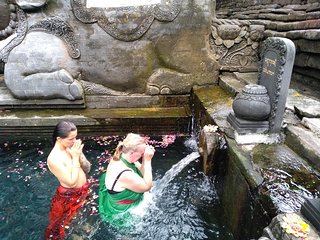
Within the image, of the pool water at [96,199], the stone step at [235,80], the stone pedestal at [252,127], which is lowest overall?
the pool water at [96,199]

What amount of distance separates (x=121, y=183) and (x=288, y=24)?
4582 mm

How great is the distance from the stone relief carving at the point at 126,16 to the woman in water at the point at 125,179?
3.32 meters

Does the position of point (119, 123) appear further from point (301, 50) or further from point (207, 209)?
point (301, 50)

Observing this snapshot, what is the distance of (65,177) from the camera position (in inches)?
105

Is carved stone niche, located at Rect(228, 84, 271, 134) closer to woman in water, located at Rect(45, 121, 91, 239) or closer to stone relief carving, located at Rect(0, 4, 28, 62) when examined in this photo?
woman in water, located at Rect(45, 121, 91, 239)

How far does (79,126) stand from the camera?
526 cm

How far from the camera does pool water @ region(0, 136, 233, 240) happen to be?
9.84ft

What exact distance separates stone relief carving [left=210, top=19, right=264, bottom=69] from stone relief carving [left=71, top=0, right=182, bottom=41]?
3.47ft

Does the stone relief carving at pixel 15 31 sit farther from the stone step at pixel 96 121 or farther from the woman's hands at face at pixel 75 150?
the woman's hands at face at pixel 75 150

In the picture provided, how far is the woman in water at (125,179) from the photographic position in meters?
2.53

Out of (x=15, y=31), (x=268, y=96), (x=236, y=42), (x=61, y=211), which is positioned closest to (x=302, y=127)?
(x=268, y=96)

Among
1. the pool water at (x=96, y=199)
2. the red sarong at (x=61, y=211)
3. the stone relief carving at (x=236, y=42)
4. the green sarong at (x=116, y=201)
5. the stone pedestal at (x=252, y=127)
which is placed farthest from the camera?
the stone relief carving at (x=236, y=42)

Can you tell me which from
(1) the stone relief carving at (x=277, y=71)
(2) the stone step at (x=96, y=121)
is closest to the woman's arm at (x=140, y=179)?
(1) the stone relief carving at (x=277, y=71)

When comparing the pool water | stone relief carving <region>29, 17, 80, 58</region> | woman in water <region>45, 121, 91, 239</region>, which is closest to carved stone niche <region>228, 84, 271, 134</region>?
the pool water
